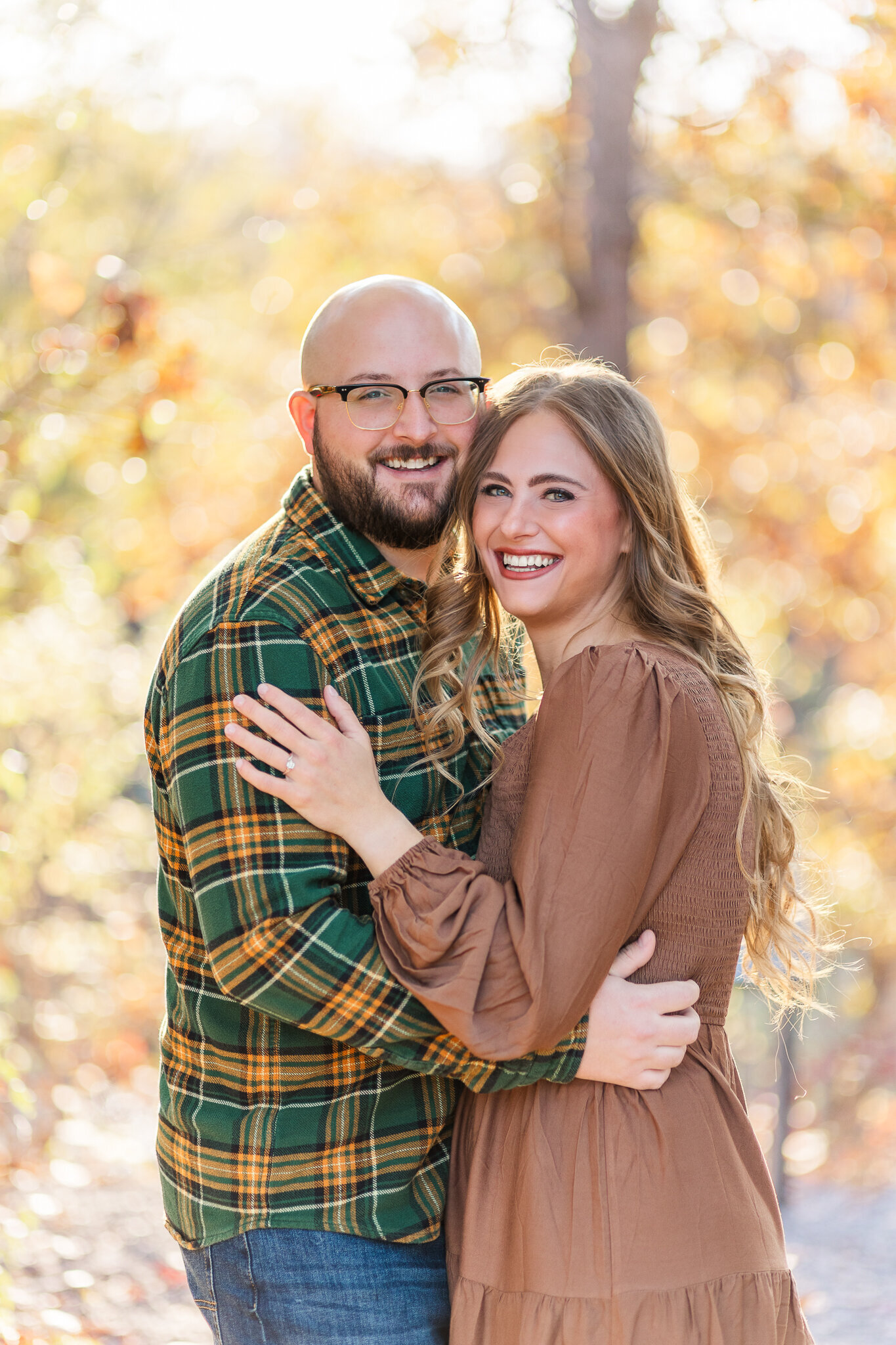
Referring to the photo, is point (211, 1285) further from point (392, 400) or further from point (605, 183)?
point (605, 183)

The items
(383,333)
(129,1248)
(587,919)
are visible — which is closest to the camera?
(587,919)

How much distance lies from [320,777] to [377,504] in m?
0.65

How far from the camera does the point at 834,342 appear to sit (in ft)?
20.5

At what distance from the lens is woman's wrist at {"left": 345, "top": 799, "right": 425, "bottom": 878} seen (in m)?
1.93

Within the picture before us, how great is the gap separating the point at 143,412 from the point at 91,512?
2119 mm

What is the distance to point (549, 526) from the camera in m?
2.25

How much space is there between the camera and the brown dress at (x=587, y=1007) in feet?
6.15

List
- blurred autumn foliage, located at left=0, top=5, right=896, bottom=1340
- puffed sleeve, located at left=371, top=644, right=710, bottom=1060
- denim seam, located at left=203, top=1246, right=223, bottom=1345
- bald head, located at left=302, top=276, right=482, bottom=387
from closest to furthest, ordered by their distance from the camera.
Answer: puffed sleeve, located at left=371, top=644, right=710, bottom=1060 < denim seam, located at left=203, top=1246, right=223, bottom=1345 < bald head, located at left=302, top=276, right=482, bottom=387 < blurred autumn foliage, located at left=0, top=5, right=896, bottom=1340

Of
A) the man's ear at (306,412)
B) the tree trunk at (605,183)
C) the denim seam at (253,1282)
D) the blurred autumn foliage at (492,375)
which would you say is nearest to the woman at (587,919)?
the denim seam at (253,1282)

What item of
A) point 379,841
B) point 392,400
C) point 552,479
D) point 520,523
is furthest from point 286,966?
point 392,400

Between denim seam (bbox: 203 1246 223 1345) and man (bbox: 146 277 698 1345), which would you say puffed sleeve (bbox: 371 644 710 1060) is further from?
denim seam (bbox: 203 1246 223 1345)

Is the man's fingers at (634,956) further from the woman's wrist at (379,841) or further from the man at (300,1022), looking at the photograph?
the woman's wrist at (379,841)

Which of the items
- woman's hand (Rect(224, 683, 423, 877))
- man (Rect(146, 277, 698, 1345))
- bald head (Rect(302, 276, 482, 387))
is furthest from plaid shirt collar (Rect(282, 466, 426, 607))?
woman's hand (Rect(224, 683, 423, 877))

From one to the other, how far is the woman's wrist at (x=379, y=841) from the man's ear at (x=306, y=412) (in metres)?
0.85
